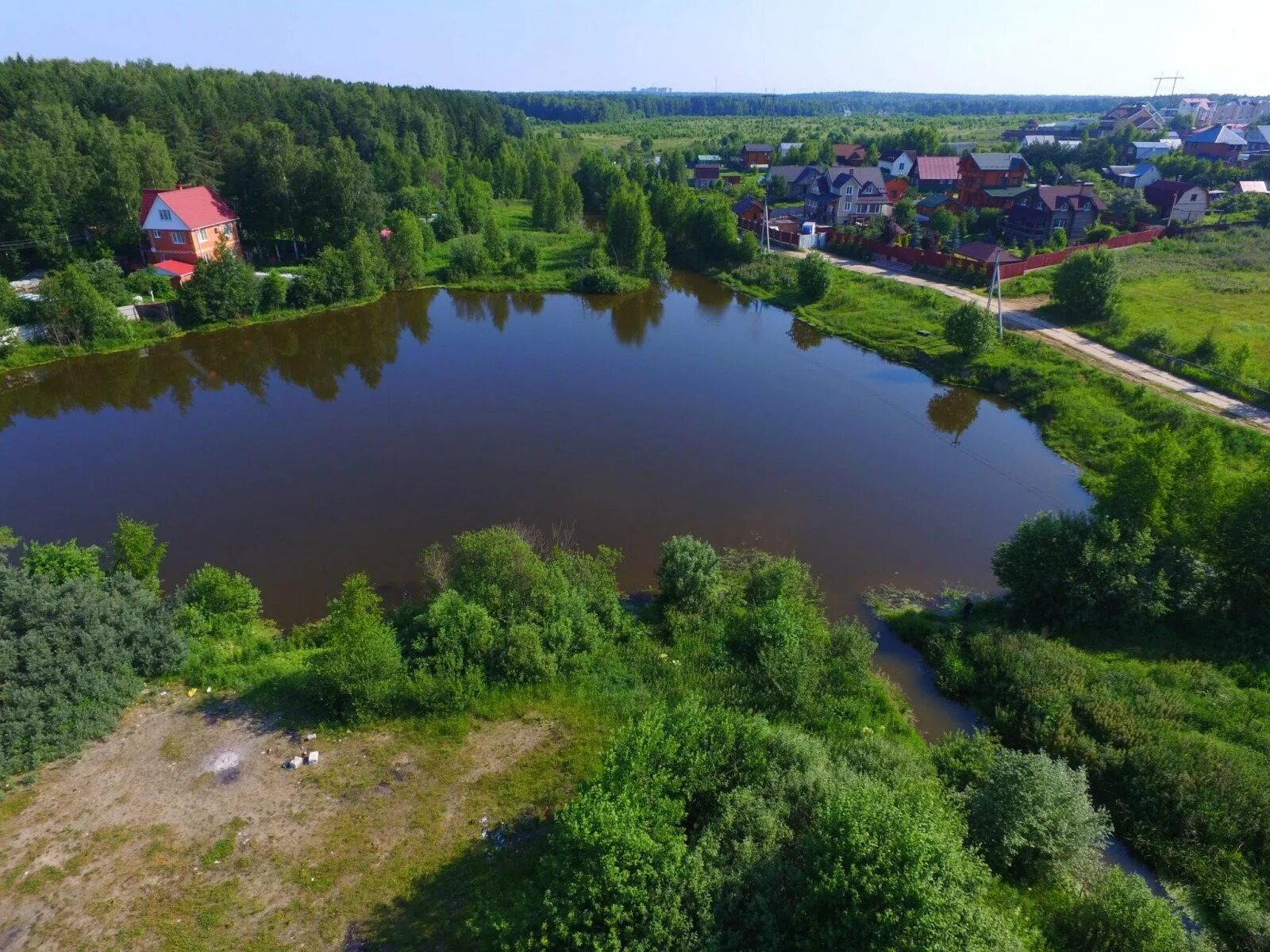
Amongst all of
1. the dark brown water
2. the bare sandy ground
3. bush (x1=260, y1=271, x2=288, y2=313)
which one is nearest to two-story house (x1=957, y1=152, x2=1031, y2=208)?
the dark brown water

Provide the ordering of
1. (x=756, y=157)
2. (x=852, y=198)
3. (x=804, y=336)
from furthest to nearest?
(x=756, y=157) < (x=852, y=198) < (x=804, y=336)

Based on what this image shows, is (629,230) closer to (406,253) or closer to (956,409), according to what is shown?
(406,253)

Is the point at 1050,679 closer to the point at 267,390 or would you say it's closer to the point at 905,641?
the point at 905,641

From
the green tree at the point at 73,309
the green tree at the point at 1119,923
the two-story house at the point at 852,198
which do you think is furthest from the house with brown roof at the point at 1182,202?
the green tree at the point at 73,309

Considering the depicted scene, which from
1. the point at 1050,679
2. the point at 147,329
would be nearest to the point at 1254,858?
the point at 1050,679

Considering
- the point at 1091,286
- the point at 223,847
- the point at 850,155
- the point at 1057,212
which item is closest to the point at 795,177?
the point at 850,155

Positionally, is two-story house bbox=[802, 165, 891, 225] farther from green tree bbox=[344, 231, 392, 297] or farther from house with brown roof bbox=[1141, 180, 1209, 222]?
green tree bbox=[344, 231, 392, 297]
